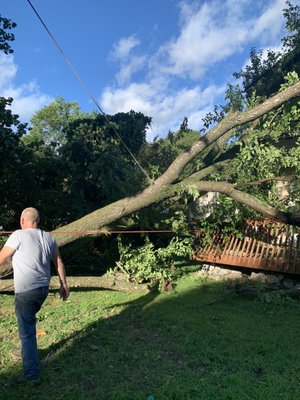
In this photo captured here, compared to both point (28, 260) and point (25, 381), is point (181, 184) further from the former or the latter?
point (25, 381)

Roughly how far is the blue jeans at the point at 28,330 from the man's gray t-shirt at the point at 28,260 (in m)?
0.07

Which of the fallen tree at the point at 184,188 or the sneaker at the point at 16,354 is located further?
the fallen tree at the point at 184,188

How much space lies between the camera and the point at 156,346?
4.29 meters

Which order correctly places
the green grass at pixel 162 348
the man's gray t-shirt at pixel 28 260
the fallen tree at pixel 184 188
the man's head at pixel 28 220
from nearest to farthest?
the green grass at pixel 162 348 < the man's gray t-shirt at pixel 28 260 < the man's head at pixel 28 220 < the fallen tree at pixel 184 188

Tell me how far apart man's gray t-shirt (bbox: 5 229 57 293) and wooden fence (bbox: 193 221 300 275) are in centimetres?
474

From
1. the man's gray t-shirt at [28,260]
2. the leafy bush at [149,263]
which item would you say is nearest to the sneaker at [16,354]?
the man's gray t-shirt at [28,260]

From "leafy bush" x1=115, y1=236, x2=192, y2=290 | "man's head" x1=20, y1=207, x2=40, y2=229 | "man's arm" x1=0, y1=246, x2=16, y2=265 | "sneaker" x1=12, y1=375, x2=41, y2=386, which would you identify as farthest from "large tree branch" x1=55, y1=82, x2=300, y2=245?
"sneaker" x1=12, y1=375, x2=41, y2=386

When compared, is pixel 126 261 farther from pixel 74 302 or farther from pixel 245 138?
pixel 245 138

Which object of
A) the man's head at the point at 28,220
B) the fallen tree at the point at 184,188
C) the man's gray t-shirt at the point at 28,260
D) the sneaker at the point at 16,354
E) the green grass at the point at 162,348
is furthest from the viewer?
the fallen tree at the point at 184,188

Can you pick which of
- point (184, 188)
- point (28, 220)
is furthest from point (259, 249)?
point (28, 220)

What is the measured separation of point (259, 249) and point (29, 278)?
513 centimetres

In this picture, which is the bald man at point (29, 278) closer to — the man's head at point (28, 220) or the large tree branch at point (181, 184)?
the man's head at point (28, 220)

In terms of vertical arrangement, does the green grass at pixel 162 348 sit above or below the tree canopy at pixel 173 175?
below

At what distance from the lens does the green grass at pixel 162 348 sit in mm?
3229
